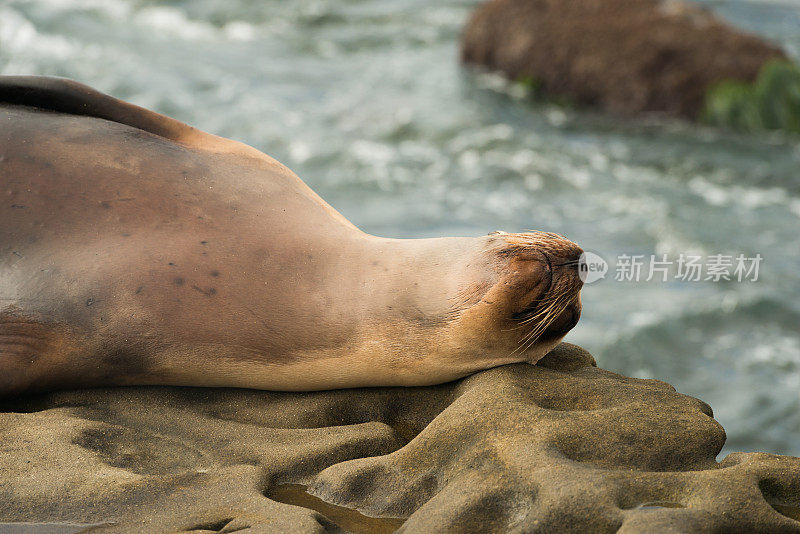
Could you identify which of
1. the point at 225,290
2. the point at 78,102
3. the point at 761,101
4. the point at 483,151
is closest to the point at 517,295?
the point at 225,290

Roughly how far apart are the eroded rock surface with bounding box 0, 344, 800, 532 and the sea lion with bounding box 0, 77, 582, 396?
11 centimetres

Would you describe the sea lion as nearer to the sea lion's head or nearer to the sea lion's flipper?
the sea lion's head

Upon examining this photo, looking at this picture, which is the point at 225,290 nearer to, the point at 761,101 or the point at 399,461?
the point at 399,461

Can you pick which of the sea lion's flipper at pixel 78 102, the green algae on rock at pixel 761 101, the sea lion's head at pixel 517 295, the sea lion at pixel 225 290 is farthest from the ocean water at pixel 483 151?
the sea lion's flipper at pixel 78 102

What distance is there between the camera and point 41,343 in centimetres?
302

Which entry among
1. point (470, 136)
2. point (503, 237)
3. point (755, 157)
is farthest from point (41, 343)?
point (755, 157)

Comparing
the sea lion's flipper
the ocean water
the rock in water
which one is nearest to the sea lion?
the sea lion's flipper

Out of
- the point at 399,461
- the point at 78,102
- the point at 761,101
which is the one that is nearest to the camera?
the point at 399,461

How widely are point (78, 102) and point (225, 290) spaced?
99cm

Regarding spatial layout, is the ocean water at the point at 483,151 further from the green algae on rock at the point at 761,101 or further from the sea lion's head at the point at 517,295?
the sea lion's head at the point at 517,295

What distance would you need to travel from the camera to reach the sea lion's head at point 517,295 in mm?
2979

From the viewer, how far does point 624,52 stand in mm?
10414

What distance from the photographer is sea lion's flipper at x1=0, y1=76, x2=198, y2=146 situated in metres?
3.50

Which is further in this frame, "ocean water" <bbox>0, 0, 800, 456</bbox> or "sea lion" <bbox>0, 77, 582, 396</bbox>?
"ocean water" <bbox>0, 0, 800, 456</bbox>
